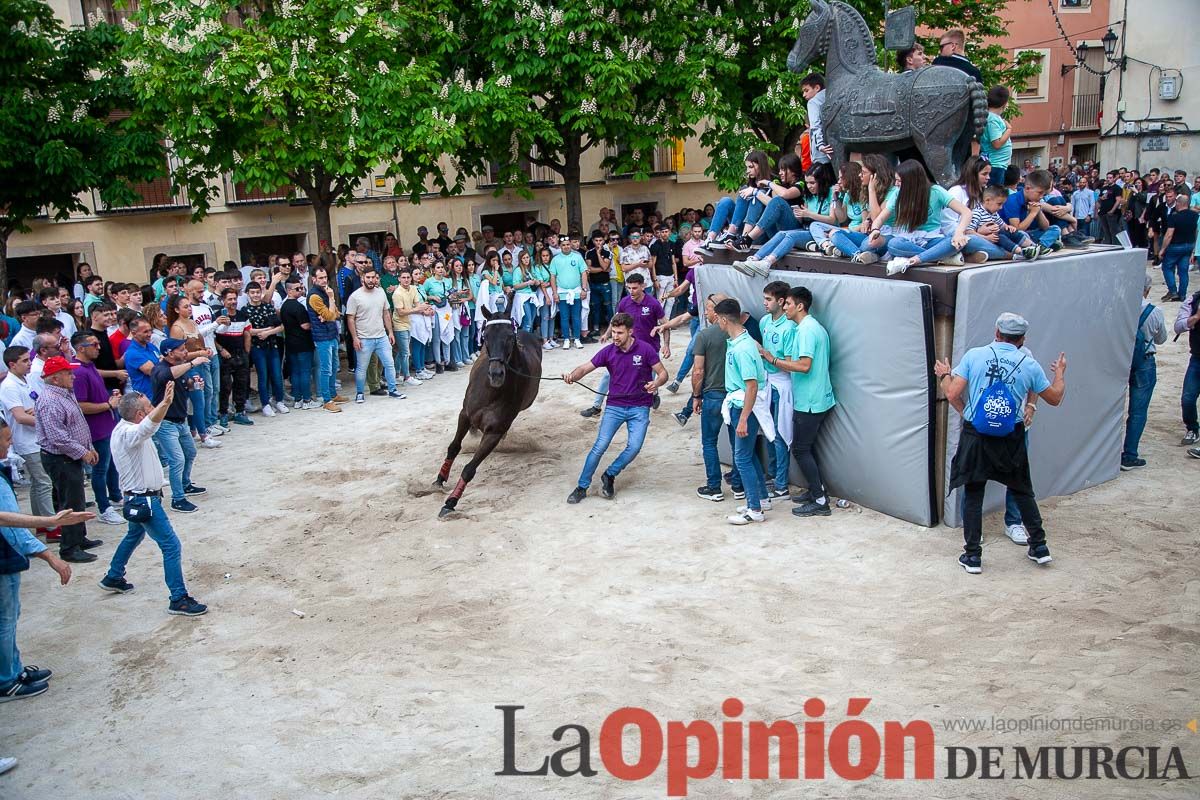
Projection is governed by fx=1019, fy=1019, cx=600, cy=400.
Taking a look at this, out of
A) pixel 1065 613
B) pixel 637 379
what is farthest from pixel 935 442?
pixel 637 379

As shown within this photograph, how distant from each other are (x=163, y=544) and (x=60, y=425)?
1.72m

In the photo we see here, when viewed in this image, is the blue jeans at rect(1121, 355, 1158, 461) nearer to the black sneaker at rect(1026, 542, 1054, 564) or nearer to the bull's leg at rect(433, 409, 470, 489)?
the black sneaker at rect(1026, 542, 1054, 564)

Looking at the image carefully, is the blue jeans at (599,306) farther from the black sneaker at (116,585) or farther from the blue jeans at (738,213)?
the black sneaker at (116,585)

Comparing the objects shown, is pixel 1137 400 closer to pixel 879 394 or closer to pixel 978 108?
pixel 879 394

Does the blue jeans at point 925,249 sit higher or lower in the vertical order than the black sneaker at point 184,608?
higher

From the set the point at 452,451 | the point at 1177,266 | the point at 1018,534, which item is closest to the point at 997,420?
the point at 1018,534

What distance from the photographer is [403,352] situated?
14.4 metres

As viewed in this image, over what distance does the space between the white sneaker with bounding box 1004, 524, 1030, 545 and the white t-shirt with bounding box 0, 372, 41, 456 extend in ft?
25.9

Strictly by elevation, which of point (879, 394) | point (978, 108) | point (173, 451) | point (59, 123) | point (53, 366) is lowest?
point (173, 451)

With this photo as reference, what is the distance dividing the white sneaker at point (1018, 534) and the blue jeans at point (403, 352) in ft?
29.0

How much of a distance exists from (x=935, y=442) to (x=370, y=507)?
5063 millimetres

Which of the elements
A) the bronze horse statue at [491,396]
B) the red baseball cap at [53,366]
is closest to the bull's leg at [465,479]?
the bronze horse statue at [491,396]

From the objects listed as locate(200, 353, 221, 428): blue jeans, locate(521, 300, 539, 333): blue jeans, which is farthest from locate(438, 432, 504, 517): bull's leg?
locate(521, 300, 539, 333): blue jeans

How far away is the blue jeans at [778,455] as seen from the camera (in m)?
8.92
